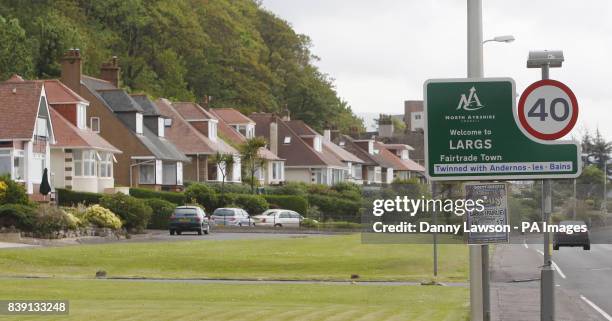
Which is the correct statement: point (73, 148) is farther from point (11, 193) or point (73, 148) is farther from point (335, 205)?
point (335, 205)

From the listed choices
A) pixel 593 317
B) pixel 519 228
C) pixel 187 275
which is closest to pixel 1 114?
pixel 187 275

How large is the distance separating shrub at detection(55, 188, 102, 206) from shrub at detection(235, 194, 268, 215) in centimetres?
1540

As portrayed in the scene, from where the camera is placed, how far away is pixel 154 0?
10819cm

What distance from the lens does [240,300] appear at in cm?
2462

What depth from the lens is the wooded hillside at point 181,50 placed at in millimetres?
90812

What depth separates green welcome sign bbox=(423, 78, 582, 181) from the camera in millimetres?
11242

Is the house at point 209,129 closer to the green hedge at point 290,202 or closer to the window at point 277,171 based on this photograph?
the window at point 277,171

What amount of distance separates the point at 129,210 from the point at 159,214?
22.6ft

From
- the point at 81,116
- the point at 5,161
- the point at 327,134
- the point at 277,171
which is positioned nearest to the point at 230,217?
the point at 81,116

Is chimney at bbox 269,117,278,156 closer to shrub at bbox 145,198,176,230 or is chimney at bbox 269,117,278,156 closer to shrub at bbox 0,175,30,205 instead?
shrub at bbox 145,198,176,230

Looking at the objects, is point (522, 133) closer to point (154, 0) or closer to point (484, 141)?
point (484, 141)

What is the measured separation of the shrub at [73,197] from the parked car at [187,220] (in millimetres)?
5889

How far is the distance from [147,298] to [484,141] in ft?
49.9

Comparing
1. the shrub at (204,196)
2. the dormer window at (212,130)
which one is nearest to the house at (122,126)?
the shrub at (204,196)
